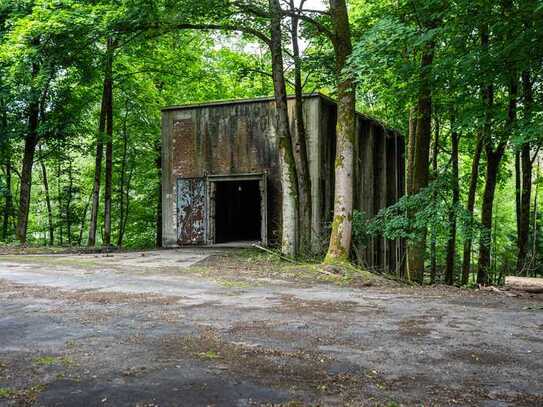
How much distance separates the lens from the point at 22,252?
14.4m

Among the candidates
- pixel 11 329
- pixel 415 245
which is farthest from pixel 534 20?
pixel 11 329

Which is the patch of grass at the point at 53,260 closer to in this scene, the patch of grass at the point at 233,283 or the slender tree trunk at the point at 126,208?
the patch of grass at the point at 233,283

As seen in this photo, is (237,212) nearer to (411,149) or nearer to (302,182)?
(411,149)

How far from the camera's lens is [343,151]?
10.4m

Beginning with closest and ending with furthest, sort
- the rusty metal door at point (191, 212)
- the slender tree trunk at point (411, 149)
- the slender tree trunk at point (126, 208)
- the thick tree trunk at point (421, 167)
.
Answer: the thick tree trunk at point (421, 167), the slender tree trunk at point (411, 149), the rusty metal door at point (191, 212), the slender tree trunk at point (126, 208)

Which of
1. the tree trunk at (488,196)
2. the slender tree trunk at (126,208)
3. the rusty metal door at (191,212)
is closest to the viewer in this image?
the tree trunk at (488,196)

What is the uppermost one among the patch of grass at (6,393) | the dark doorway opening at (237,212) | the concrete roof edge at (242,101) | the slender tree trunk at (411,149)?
the concrete roof edge at (242,101)

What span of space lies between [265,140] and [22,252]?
779 centimetres

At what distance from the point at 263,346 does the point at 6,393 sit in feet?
6.76

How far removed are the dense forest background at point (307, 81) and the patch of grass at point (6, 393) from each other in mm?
7100

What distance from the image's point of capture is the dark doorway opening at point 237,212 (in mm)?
18953

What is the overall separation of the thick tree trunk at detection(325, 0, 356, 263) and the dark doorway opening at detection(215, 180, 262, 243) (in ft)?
24.7

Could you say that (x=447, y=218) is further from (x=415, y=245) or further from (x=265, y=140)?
(x=265, y=140)

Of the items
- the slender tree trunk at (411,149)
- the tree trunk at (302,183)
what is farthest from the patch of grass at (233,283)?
the slender tree trunk at (411,149)
